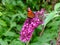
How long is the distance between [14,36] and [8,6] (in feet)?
1.33

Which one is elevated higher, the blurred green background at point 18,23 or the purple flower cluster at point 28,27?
the purple flower cluster at point 28,27

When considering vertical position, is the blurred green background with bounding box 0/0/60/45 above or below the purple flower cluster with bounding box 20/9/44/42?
below

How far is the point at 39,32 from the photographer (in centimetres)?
253

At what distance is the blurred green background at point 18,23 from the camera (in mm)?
2305

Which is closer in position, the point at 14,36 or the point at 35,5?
the point at 14,36

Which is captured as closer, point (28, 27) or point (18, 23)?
point (28, 27)

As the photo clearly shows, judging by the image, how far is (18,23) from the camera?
8.63 ft

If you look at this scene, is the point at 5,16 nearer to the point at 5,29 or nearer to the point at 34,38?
the point at 5,29

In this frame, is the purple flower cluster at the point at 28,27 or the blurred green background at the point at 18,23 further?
the blurred green background at the point at 18,23

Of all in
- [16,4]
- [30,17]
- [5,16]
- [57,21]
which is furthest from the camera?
[16,4]

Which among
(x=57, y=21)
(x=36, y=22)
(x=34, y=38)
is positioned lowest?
(x=34, y=38)

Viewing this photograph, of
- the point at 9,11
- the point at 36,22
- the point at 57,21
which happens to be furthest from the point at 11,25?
the point at 36,22

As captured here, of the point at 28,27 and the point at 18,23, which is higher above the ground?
the point at 28,27

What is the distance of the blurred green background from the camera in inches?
90.7
